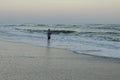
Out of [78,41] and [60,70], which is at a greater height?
[60,70]

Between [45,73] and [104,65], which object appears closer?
[45,73]

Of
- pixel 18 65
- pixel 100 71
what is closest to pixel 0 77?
pixel 18 65

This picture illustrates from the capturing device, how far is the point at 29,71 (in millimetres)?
8484

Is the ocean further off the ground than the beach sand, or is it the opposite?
the beach sand

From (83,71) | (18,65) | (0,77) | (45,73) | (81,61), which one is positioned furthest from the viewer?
(81,61)

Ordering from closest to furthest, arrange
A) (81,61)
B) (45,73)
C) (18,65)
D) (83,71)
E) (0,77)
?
(0,77) → (45,73) → (83,71) → (18,65) → (81,61)

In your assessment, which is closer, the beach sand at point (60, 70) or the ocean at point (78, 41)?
the beach sand at point (60, 70)

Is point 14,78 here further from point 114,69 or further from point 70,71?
point 114,69

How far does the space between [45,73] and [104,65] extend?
268cm

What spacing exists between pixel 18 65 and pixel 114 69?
3.11 metres

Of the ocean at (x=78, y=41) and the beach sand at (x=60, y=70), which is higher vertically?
the beach sand at (x=60, y=70)

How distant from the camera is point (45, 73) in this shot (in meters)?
8.32

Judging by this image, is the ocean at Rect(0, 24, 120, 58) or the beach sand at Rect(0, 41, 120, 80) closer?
the beach sand at Rect(0, 41, 120, 80)

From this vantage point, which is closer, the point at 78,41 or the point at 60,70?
the point at 60,70
